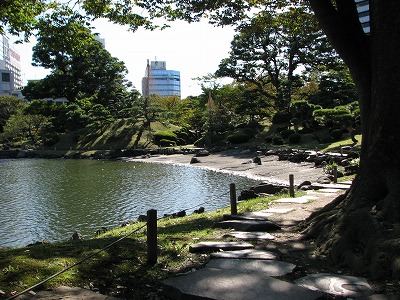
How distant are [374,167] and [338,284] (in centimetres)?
216

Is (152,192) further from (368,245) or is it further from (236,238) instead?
(368,245)

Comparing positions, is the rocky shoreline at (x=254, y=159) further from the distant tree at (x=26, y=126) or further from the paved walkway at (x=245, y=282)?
the paved walkway at (x=245, y=282)

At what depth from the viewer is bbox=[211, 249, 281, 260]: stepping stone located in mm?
4969

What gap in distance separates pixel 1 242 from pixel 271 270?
29.0ft

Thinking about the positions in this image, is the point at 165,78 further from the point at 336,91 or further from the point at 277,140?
the point at 277,140

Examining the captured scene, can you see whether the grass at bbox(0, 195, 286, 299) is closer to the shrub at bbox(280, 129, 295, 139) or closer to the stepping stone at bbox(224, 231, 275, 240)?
→ the stepping stone at bbox(224, 231, 275, 240)

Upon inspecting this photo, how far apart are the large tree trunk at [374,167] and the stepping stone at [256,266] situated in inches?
31.9

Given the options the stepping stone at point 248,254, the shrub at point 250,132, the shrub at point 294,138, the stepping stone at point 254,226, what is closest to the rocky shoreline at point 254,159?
the shrub at point 294,138

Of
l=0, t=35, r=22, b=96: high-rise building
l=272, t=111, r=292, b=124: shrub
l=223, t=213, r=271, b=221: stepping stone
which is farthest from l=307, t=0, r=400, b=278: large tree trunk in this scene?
l=0, t=35, r=22, b=96: high-rise building

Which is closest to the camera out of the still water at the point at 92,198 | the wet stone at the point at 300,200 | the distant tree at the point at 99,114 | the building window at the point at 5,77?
the wet stone at the point at 300,200

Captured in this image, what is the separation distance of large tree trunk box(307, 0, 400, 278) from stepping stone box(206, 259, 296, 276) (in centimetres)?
81

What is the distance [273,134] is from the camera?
35750mm

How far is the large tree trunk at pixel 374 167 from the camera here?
470 centimetres

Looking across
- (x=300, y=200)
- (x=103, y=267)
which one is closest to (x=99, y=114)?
(x=300, y=200)
